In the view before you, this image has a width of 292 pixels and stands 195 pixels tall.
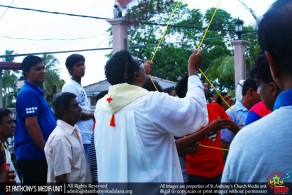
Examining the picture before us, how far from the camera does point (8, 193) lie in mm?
3445

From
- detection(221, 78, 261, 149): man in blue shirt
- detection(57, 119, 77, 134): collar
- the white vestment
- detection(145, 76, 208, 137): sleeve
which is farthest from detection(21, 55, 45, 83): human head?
detection(221, 78, 261, 149): man in blue shirt

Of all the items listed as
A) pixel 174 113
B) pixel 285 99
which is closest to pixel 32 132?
pixel 174 113

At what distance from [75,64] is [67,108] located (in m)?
0.98

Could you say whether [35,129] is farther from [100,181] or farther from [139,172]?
[139,172]

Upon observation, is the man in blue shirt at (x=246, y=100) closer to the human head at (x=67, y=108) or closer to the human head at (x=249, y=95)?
the human head at (x=249, y=95)

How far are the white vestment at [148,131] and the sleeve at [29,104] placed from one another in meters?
1.47

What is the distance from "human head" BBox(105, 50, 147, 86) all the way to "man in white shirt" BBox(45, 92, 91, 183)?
1.00 meters

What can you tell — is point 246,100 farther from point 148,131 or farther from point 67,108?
point 148,131

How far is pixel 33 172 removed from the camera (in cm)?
407

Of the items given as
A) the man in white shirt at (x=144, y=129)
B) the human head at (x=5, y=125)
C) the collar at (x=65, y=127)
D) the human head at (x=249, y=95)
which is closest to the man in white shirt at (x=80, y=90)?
the collar at (x=65, y=127)

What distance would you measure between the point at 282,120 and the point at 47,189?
292 centimetres

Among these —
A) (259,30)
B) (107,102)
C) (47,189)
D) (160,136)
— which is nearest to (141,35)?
(107,102)

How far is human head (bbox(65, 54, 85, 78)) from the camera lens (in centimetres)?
480

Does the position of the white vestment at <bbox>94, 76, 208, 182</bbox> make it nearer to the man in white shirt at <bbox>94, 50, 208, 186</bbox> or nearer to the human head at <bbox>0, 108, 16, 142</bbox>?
the man in white shirt at <bbox>94, 50, 208, 186</bbox>
